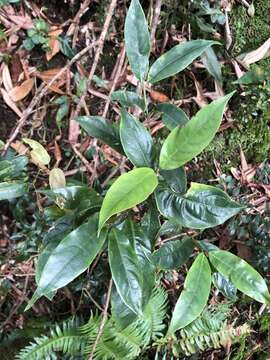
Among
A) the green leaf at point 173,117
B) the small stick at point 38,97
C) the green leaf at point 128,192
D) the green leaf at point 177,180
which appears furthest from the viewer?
the small stick at point 38,97

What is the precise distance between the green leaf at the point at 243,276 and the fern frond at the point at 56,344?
30.4 inches

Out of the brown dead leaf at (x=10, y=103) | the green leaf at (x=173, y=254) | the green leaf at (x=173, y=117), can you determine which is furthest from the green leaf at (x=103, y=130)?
the brown dead leaf at (x=10, y=103)

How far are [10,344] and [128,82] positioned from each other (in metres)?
1.15

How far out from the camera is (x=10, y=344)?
6.40ft

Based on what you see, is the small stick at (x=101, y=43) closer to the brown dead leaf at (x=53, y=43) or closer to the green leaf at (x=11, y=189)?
the brown dead leaf at (x=53, y=43)

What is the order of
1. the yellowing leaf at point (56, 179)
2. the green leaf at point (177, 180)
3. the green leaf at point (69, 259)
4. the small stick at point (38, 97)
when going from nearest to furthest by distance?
the green leaf at point (69, 259)
the green leaf at point (177, 180)
the yellowing leaf at point (56, 179)
the small stick at point (38, 97)

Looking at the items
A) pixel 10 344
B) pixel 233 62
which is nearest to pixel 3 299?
pixel 10 344

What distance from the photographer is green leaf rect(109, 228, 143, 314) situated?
1.27 metres

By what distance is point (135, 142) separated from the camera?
1.28 m

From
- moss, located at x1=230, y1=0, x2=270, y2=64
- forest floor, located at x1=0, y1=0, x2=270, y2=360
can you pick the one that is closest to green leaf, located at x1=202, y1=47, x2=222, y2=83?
forest floor, located at x1=0, y1=0, x2=270, y2=360

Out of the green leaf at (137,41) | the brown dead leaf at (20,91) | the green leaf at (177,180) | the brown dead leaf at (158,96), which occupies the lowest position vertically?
the brown dead leaf at (158,96)

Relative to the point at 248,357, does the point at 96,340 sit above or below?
above

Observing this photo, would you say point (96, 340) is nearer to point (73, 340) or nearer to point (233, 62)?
point (73, 340)

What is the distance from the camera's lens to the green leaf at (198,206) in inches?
48.7
